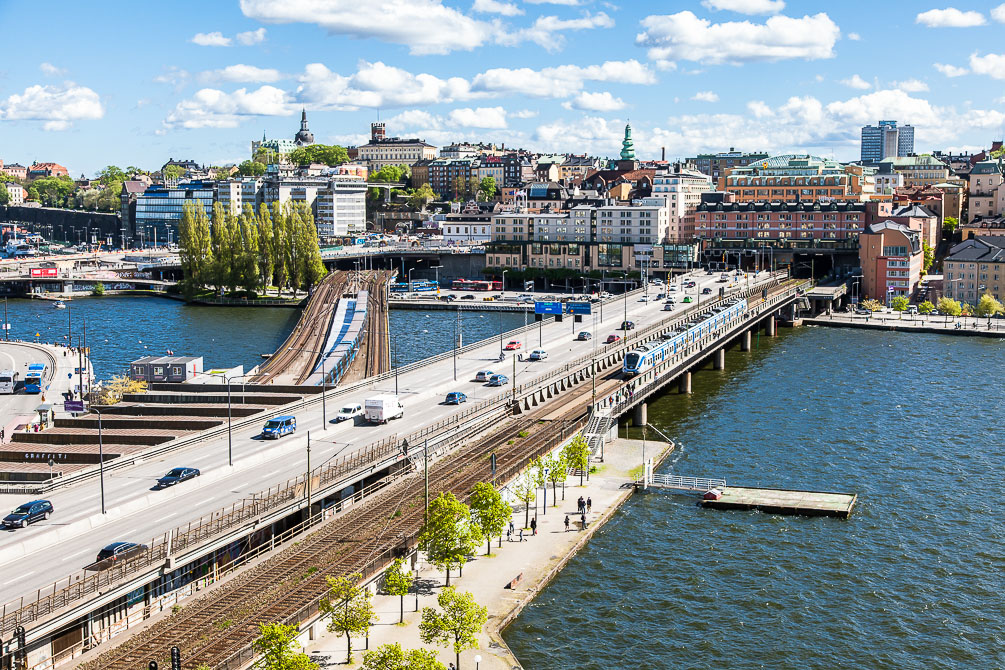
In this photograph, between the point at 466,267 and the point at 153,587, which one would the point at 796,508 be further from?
the point at 466,267

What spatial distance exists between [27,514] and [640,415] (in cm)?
3808

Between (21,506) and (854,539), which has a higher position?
(21,506)

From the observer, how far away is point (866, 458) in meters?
55.7

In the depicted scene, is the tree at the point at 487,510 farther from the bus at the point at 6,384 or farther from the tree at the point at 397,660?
the bus at the point at 6,384

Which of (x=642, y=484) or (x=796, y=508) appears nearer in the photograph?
(x=796, y=508)

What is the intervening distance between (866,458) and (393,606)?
32228mm

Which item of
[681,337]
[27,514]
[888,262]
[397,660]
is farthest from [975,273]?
[27,514]

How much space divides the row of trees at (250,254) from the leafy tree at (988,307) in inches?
3180

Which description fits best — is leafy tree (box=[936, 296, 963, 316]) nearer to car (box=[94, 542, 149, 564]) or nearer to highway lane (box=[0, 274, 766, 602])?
highway lane (box=[0, 274, 766, 602])

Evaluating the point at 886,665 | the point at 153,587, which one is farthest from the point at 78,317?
the point at 886,665

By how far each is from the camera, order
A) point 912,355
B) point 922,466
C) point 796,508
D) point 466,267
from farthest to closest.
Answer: point 466,267 < point 912,355 < point 922,466 < point 796,508

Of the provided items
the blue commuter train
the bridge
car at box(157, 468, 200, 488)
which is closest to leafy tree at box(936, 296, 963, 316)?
the blue commuter train

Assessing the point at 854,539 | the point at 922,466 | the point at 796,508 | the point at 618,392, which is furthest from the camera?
the point at 618,392

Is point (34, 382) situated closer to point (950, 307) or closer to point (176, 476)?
point (176, 476)
